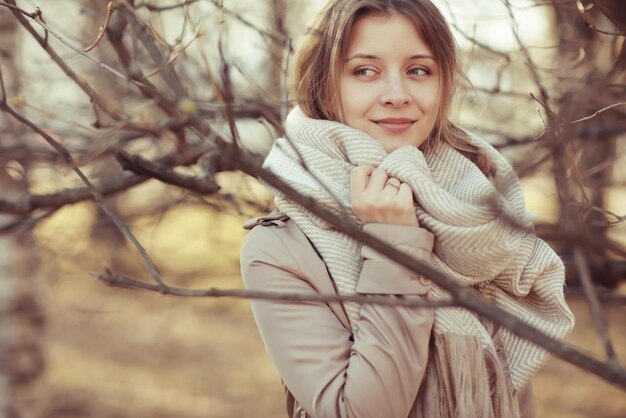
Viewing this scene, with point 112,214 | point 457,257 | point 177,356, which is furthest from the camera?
point 177,356

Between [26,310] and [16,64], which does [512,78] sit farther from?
[26,310]

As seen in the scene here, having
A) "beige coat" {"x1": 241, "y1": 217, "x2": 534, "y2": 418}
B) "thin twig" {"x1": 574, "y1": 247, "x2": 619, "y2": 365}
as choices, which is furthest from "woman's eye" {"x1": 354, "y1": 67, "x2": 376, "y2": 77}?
"thin twig" {"x1": 574, "y1": 247, "x2": 619, "y2": 365}

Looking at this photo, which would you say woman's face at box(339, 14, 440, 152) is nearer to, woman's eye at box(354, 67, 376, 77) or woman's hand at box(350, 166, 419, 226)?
woman's eye at box(354, 67, 376, 77)

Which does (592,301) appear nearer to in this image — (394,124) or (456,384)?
(456,384)

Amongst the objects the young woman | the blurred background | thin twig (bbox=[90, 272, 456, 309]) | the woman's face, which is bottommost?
thin twig (bbox=[90, 272, 456, 309])

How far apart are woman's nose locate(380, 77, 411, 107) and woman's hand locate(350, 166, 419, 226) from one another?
0.17 metres

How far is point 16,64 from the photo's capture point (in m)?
4.75

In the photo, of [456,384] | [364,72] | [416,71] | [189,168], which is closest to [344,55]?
[364,72]

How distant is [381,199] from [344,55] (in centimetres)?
35

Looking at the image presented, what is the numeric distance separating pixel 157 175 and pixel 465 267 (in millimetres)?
633

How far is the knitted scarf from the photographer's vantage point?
1.58 m

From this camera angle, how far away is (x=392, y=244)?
153cm

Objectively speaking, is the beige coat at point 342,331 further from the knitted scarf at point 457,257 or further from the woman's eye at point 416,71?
the woman's eye at point 416,71

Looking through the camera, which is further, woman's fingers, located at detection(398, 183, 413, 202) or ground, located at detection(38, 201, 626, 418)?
ground, located at detection(38, 201, 626, 418)
